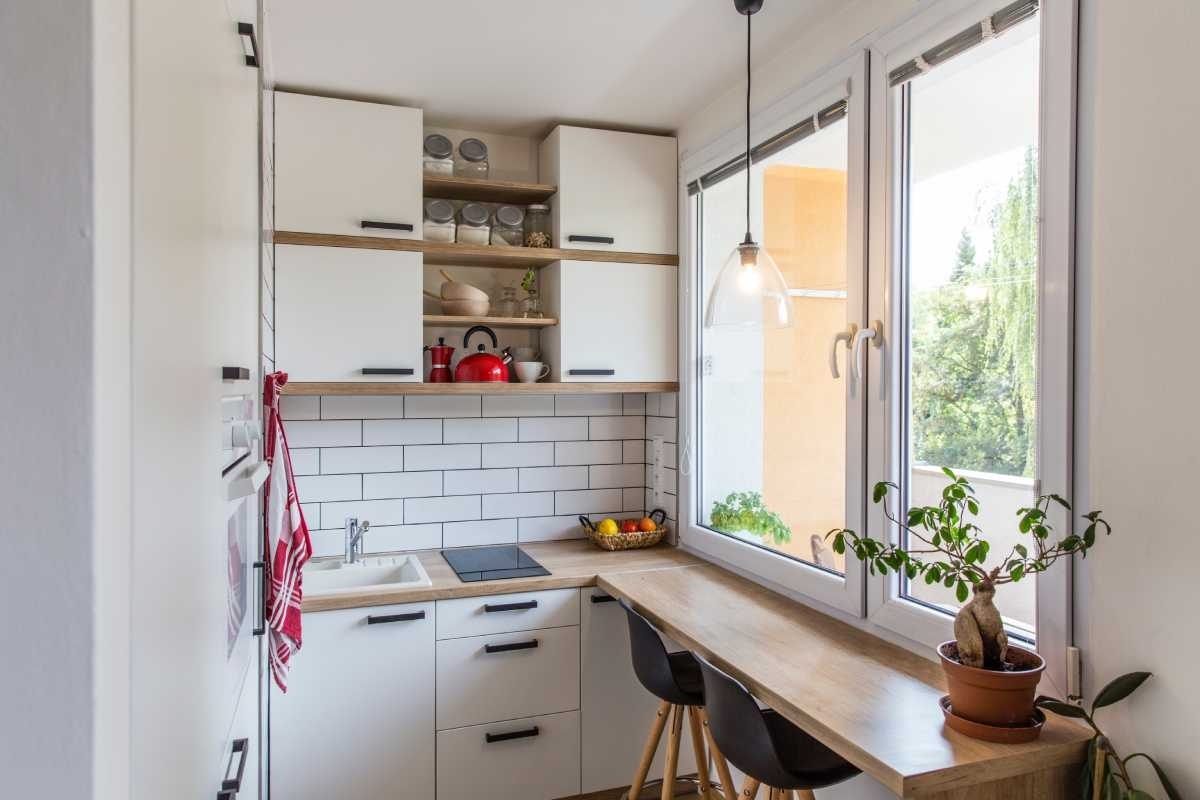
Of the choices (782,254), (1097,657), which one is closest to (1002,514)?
(1097,657)

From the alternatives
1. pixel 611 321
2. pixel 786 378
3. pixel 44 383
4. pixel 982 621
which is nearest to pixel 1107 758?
pixel 982 621

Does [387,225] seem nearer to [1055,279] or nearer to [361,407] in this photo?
[361,407]

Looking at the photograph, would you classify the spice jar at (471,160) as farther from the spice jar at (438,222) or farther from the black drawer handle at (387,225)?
the black drawer handle at (387,225)

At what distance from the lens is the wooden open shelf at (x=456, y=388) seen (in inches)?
105

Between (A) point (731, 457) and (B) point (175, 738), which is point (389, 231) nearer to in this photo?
(A) point (731, 457)

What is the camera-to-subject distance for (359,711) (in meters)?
2.45

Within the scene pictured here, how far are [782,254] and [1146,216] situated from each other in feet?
3.90

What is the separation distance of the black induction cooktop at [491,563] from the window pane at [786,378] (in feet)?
2.29

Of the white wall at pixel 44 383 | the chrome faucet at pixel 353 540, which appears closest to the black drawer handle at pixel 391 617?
the chrome faucet at pixel 353 540

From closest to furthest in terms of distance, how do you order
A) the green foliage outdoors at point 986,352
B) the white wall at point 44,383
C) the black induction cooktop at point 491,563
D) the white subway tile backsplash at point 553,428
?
1. the white wall at point 44,383
2. the green foliage outdoors at point 986,352
3. the black induction cooktop at point 491,563
4. the white subway tile backsplash at point 553,428

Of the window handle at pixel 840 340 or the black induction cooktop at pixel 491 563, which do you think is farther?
the black induction cooktop at pixel 491 563

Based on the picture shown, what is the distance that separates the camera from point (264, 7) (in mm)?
2061

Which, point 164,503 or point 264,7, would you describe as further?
point 264,7

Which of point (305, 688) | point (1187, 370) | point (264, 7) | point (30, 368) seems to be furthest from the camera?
point (305, 688)
